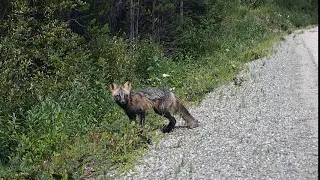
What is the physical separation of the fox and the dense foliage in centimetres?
38

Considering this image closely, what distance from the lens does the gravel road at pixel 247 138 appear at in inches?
258

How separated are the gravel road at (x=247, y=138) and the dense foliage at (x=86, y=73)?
0.69m

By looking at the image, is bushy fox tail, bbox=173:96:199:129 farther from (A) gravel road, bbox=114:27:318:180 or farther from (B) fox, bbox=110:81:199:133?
(A) gravel road, bbox=114:27:318:180

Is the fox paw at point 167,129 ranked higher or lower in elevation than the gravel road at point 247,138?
lower

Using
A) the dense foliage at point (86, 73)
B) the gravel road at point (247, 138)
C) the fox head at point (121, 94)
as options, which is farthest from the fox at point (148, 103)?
the dense foliage at point (86, 73)

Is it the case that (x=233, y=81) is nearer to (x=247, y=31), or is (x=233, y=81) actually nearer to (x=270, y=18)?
(x=247, y=31)

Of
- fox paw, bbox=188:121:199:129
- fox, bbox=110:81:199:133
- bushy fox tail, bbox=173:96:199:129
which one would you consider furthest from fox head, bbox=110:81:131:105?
fox paw, bbox=188:121:199:129

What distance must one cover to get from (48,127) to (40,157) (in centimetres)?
84

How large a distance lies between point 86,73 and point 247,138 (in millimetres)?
5990

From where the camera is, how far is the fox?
9.14 meters

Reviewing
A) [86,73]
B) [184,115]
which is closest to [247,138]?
[184,115]

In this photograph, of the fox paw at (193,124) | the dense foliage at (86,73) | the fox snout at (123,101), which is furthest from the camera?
the fox paw at (193,124)

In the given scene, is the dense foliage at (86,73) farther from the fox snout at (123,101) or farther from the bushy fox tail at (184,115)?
the bushy fox tail at (184,115)

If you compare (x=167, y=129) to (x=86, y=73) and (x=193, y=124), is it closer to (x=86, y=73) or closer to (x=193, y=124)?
(x=193, y=124)
